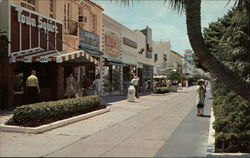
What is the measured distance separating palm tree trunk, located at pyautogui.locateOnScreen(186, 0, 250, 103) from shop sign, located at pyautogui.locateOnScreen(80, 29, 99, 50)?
1745cm

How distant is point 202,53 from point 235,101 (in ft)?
15.5

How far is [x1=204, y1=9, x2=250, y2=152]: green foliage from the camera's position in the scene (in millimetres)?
7637

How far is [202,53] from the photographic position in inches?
248

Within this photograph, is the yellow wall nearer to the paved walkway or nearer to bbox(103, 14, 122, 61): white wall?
bbox(103, 14, 122, 61): white wall

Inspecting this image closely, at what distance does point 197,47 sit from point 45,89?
13.6 metres

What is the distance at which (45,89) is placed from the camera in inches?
737

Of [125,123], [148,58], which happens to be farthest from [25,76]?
[148,58]

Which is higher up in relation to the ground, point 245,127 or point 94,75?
point 94,75

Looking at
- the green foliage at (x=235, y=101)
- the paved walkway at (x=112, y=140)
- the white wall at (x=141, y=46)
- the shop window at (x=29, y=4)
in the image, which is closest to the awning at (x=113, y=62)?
the white wall at (x=141, y=46)

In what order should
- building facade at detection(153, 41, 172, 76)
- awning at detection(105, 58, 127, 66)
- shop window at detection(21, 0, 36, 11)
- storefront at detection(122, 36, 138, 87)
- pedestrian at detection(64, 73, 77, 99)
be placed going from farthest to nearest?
building facade at detection(153, 41, 172, 76), storefront at detection(122, 36, 138, 87), awning at detection(105, 58, 127, 66), pedestrian at detection(64, 73, 77, 99), shop window at detection(21, 0, 36, 11)

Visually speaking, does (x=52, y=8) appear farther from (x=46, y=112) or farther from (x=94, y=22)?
(x=46, y=112)

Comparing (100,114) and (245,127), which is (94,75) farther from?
(245,127)

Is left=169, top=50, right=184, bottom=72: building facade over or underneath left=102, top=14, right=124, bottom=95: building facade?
over

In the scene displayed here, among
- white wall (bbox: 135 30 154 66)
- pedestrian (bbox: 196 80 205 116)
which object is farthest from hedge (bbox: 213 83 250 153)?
white wall (bbox: 135 30 154 66)
